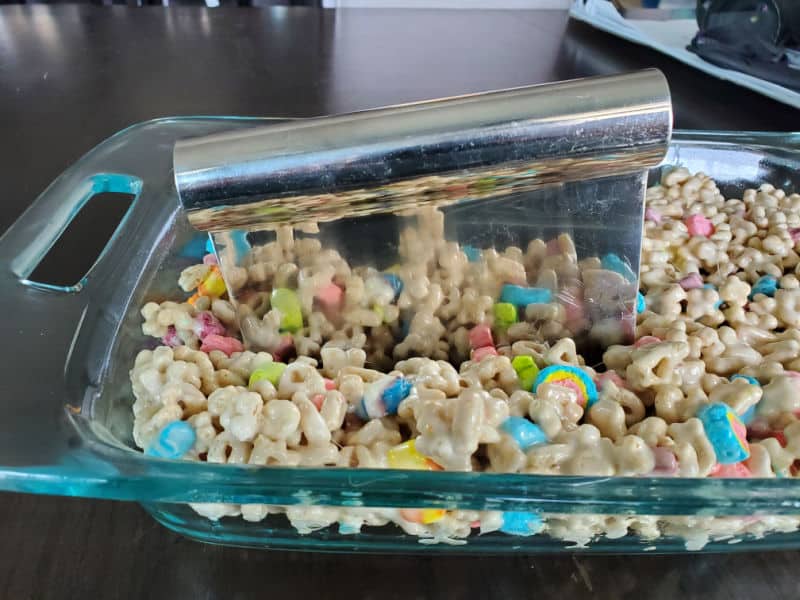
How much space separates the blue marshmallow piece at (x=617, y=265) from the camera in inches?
15.4

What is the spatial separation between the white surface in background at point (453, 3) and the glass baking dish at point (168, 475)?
1.08 m

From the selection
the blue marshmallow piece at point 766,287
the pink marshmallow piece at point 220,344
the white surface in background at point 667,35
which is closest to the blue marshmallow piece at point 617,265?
the blue marshmallow piece at point 766,287

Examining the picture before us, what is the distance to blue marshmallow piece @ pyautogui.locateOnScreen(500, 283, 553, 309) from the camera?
0.39m

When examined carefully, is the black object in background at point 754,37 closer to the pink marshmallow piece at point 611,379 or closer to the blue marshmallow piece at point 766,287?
the blue marshmallow piece at point 766,287

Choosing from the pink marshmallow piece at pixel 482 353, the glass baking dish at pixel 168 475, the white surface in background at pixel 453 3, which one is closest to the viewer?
the glass baking dish at pixel 168 475

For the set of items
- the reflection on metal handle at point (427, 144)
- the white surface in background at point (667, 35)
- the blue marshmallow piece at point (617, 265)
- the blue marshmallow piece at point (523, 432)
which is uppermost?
the reflection on metal handle at point (427, 144)

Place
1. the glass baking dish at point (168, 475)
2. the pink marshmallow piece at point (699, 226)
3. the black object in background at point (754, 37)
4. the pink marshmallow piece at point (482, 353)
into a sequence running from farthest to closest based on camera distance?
1. the black object in background at point (754, 37)
2. the pink marshmallow piece at point (699, 226)
3. the pink marshmallow piece at point (482, 353)
4. the glass baking dish at point (168, 475)

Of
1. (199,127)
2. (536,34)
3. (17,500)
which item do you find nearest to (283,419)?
(17,500)

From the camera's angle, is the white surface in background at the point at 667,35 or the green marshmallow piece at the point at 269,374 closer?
the green marshmallow piece at the point at 269,374

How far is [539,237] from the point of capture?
1.29ft

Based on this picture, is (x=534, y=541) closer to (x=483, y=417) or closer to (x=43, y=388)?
(x=483, y=417)

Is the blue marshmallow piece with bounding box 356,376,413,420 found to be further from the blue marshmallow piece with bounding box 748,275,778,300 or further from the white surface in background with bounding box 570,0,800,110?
the white surface in background with bounding box 570,0,800,110

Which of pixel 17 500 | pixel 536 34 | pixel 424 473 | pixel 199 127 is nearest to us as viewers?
pixel 424 473

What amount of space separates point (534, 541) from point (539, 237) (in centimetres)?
17
